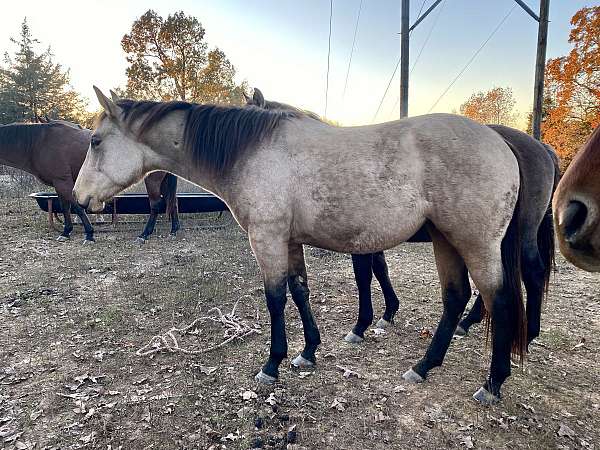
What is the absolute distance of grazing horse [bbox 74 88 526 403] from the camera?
86.1 inches

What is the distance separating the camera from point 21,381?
2.64 meters

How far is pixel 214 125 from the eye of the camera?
2.55 m

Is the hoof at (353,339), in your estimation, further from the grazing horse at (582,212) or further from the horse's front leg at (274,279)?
the grazing horse at (582,212)

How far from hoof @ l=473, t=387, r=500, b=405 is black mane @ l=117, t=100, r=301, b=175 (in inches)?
92.1

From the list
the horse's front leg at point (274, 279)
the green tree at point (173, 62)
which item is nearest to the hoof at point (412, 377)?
the horse's front leg at point (274, 279)

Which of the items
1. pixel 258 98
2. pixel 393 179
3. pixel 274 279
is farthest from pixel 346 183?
pixel 258 98

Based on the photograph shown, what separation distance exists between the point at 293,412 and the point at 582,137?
742 inches

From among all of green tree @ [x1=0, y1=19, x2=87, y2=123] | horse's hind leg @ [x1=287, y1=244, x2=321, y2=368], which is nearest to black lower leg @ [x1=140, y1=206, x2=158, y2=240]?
horse's hind leg @ [x1=287, y1=244, x2=321, y2=368]

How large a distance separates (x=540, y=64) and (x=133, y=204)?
961 cm

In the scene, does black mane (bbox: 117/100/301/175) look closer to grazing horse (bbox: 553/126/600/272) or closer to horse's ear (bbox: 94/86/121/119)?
horse's ear (bbox: 94/86/121/119)

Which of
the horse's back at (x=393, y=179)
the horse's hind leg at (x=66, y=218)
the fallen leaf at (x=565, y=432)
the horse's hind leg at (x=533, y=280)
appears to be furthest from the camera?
the horse's hind leg at (x=66, y=218)

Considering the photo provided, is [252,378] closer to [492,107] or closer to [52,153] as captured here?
[52,153]

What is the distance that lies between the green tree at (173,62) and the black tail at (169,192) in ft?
53.3

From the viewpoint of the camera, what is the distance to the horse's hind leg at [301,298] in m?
2.81
